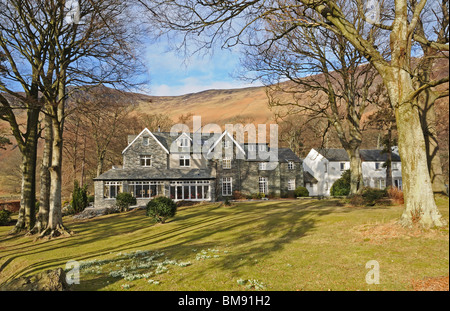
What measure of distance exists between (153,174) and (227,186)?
10.4 meters

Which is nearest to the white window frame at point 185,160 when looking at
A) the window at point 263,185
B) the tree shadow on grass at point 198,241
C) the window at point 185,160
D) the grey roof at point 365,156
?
Answer: the window at point 185,160

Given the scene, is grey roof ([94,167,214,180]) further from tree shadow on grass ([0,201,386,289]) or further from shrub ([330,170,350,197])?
tree shadow on grass ([0,201,386,289])

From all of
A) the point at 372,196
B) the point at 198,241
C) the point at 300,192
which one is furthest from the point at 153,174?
the point at 372,196

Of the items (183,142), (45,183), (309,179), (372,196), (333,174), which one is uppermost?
(183,142)

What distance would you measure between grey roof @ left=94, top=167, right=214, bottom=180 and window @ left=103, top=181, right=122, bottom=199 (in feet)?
2.68

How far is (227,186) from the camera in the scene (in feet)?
134

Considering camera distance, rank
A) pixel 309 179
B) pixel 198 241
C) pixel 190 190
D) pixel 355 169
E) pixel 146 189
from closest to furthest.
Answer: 1. pixel 198 241
2. pixel 355 169
3. pixel 146 189
4. pixel 190 190
5. pixel 309 179

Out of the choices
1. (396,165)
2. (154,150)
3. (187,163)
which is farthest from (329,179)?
(154,150)

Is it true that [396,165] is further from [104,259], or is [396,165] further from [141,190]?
[104,259]

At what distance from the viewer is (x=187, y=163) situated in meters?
40.8

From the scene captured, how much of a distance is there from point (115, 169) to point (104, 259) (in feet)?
97.5

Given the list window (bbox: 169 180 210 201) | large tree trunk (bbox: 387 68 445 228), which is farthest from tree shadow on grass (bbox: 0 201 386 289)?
window (bbox: 169 180 210 201)

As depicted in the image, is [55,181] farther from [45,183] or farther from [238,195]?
[238,195]

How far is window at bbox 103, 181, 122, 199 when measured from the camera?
119 feet
